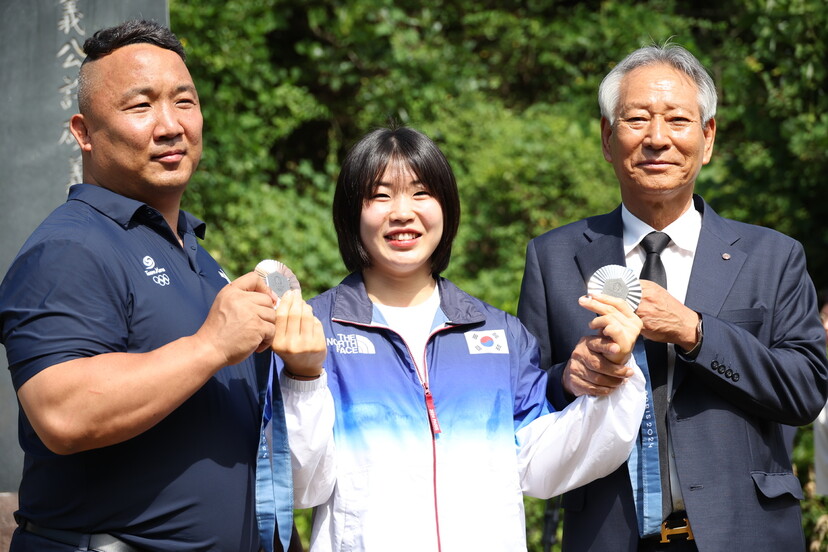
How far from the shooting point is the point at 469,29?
9.53 m

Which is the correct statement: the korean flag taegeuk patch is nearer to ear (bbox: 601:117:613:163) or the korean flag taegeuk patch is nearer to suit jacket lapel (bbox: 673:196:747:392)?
suit jacket lapel (bbox: 673:196:747:392)

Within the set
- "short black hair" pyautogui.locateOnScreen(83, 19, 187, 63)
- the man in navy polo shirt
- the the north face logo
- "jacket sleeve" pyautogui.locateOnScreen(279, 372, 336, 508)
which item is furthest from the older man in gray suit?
"short black hair" pyautogui.locateOnScreen(83, 19, 187, 63)

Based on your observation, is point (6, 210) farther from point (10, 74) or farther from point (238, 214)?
point (238, 214)

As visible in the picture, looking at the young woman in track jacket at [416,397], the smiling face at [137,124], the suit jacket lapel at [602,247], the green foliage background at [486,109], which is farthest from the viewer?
the green foliage background at [486,109]

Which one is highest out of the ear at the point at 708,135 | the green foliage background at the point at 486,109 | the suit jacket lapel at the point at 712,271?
the green foliage background at the point at 486,109

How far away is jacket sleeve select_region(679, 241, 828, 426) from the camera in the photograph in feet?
8.98

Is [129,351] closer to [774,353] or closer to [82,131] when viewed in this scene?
[82,131]

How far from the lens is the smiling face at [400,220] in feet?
9.48

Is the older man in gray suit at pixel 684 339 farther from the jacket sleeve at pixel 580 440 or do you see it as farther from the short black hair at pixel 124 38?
the short black hair at pixel 124 38

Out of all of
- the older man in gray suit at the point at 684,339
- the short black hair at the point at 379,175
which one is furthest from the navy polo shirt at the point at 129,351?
the older man in gray suit at the point at 684,339

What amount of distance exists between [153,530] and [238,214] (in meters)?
5.16

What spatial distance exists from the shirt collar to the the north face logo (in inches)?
34.9

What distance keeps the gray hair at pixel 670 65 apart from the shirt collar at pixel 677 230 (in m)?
0.30

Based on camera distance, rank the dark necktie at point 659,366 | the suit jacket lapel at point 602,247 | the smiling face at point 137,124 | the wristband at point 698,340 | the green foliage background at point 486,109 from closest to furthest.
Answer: the smiling face at point 137,124, the wristband at point 698,340, the dark necktie at point 659,366, the suit jacket lapel at point 602,247, the green foliage background at point 486,109
